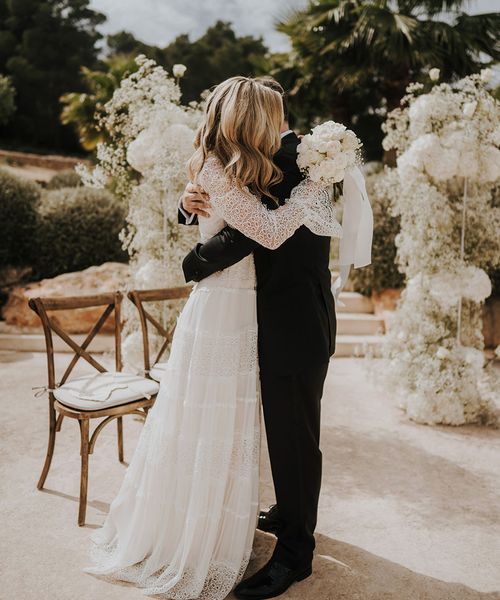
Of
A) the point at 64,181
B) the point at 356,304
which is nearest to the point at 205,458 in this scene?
the point at 356,304

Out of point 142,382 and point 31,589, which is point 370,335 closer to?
point 142,382

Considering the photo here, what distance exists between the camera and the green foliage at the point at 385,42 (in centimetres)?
1144

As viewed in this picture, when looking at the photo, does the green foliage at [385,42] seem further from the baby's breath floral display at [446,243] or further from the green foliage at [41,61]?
the green foliage at [41,61]

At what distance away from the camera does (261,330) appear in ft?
7.94

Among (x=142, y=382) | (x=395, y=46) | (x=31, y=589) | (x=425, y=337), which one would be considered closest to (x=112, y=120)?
(x=142, y=382)

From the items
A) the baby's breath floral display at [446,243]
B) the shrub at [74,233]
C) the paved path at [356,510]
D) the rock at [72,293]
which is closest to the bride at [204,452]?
the paved path at [356,510]

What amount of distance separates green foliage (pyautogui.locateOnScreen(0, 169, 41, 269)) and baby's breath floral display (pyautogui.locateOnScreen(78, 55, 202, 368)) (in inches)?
162

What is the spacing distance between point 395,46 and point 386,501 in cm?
1035

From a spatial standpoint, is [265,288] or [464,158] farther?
[464,158]

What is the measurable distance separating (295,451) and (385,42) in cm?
1097

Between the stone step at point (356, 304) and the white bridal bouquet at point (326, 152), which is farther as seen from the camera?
the stone step at point (356, 304)

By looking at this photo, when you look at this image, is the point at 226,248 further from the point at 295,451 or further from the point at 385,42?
the point at 385,42

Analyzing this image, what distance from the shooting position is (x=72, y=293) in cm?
720

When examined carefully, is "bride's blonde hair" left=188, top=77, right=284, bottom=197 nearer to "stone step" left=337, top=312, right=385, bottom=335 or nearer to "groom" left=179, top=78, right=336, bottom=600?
"groom" left=179, top=78, right=336, bottom=600
